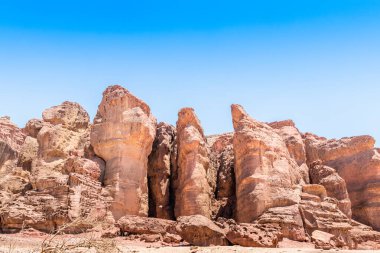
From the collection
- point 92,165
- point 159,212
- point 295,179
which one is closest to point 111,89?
point 92,165

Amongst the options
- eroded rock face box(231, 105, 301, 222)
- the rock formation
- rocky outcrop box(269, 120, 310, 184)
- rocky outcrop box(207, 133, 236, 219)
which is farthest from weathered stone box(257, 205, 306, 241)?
rocky outcrop box(269, 120, 310, 184)

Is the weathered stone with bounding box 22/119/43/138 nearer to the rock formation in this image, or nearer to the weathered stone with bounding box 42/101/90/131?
the rock formation

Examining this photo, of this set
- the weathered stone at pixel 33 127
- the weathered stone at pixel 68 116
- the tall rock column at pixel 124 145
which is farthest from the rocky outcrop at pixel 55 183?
the tall rock column at pixel 124 145

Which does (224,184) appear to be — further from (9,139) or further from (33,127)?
(9,139)

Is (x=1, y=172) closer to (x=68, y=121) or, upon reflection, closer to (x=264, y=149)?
(x=68, y=121)

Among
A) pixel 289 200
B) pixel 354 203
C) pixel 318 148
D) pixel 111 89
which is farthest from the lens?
pixel 318 148

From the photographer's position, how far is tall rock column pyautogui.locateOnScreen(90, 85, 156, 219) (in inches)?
1029

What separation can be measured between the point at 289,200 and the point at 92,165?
40.8ft

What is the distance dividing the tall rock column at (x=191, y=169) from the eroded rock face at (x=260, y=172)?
2.42m

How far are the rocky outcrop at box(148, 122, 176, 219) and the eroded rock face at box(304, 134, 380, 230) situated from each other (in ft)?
43.1

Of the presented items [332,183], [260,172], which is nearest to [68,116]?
[260,172]

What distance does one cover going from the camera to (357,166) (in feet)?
111

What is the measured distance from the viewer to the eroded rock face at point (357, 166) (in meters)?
31.5

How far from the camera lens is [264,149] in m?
27.9
